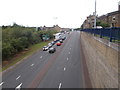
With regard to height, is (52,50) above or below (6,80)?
above

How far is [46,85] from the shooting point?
16.5 metres

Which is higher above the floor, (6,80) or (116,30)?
(116,30)

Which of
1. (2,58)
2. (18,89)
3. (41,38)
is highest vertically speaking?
(41,38)

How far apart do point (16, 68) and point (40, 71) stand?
193 inches

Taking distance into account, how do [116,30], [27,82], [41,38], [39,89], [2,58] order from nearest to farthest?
1. [116,30]
2. [39,89]
3. [27,82]
4. [2,58]
5. [41,38]

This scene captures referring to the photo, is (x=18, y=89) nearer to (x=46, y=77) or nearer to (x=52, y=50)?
(x=46, y=77)

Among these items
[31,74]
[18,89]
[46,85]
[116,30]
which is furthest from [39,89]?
[116,30]

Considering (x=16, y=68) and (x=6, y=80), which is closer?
(x=6, y=80)

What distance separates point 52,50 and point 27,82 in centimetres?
2004

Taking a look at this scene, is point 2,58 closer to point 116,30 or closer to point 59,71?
point 59,71

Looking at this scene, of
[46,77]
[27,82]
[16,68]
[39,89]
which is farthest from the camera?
[16,68]

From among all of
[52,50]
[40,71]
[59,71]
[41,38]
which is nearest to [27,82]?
[40,71]

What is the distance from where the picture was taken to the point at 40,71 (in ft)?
72.6

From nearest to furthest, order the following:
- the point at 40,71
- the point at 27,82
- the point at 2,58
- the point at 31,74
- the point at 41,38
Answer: the point at 27,82, the point at 31,74, the point at 40,71, the point at 2,58, the point at 41,38
